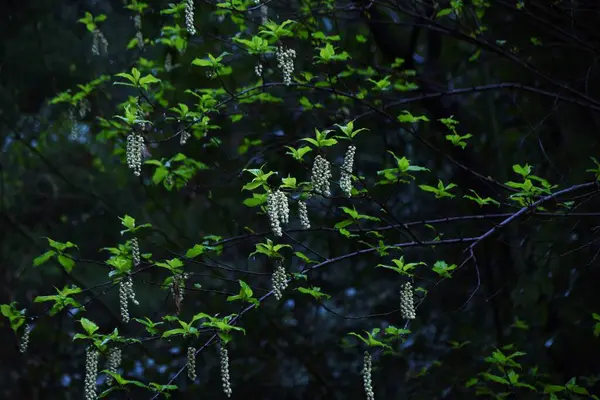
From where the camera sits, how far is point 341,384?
697cm

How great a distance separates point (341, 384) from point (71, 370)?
2.17 meters

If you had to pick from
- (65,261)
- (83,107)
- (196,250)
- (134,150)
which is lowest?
(196,250)

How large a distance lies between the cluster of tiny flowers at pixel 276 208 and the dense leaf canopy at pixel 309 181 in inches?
31.8

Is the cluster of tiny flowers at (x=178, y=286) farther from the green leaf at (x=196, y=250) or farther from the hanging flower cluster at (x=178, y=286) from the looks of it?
the green leaf at (x=196, y=250)

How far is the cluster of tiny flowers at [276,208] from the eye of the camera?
12.5 ft

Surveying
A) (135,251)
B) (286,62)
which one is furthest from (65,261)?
(286,62)

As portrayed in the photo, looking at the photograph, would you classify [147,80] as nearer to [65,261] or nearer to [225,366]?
[65,261]

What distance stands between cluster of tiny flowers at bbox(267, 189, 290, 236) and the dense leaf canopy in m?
0.81

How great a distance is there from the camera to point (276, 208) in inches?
152

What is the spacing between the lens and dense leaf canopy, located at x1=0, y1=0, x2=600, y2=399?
5.49 meters

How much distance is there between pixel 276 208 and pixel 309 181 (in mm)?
1283

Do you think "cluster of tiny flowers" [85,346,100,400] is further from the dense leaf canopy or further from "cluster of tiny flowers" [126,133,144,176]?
"cluster of tiny flowers" [126,133,144,176]

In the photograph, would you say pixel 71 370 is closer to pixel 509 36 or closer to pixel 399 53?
pixel 399 53

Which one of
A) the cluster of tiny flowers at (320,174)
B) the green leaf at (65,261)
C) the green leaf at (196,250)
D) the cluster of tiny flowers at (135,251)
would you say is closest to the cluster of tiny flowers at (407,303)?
the cluster of tiny flowers at (320,174)
